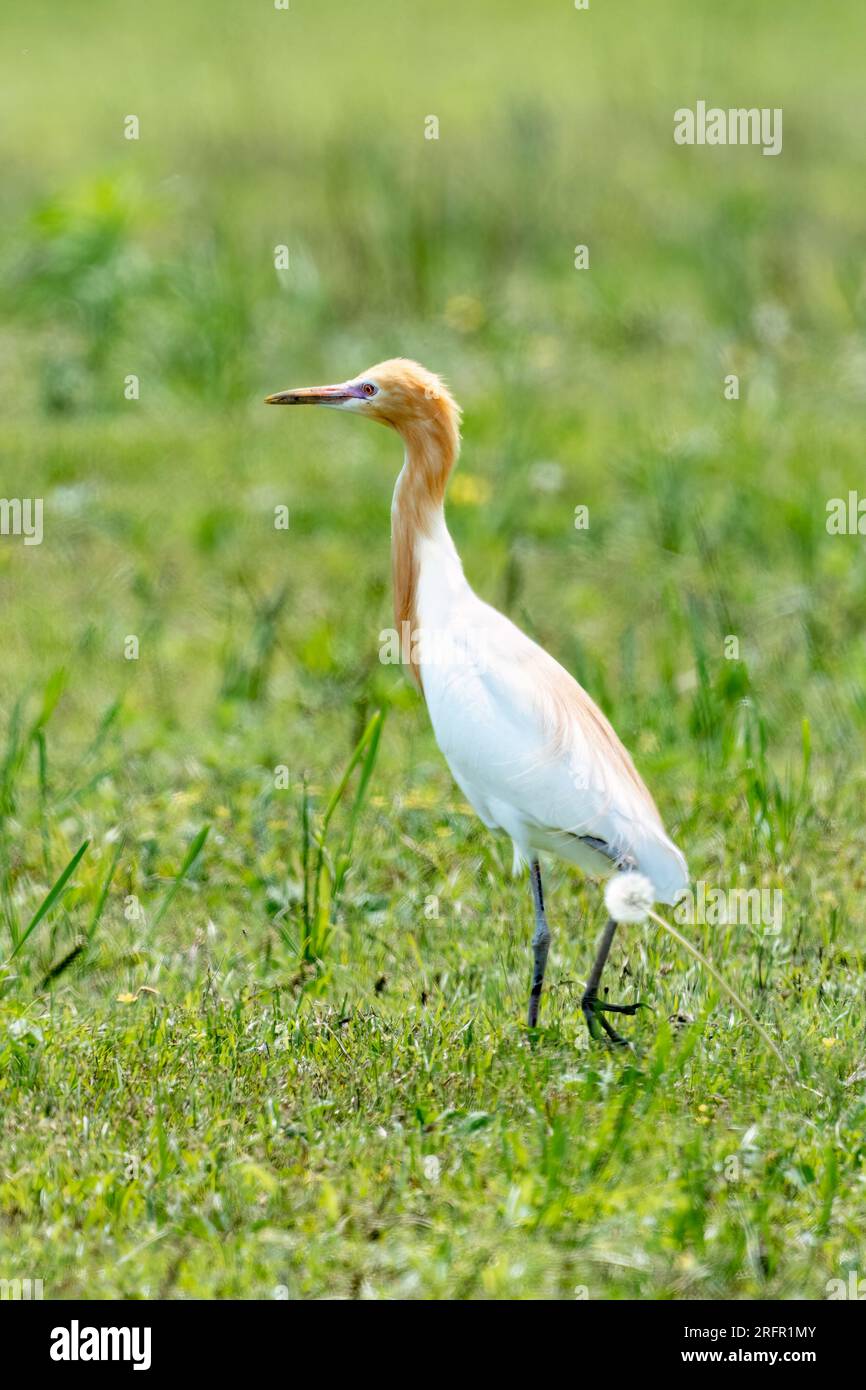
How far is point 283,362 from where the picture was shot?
30.5 ft

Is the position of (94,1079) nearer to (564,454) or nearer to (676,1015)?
(676,1015)

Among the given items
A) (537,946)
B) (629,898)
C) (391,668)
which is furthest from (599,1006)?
(391,668)

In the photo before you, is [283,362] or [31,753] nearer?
[31,753]

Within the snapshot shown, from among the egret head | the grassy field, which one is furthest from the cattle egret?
the grassy field

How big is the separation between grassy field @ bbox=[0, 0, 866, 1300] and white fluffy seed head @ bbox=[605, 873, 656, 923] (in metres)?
0.38

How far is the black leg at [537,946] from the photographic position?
13.5ft

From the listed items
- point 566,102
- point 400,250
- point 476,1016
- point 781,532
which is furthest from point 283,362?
point 476,1016

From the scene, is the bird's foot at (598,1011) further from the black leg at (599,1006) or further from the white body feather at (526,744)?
the white body feather at (526,744)

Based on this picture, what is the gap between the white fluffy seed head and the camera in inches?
145

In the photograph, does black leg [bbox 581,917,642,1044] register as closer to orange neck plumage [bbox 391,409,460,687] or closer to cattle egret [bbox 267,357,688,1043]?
cattle egret [bbox 267,357,688,1043]

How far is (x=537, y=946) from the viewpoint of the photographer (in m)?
4.18

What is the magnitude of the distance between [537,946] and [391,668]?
2.53 m

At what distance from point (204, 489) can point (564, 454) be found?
5.32ft

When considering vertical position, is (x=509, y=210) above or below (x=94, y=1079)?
above
